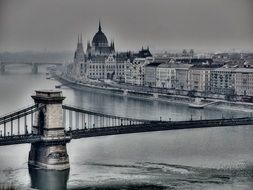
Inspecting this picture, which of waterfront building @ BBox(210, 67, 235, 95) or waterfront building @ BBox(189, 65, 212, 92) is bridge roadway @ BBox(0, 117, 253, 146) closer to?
waterfront building @ BBox(210, 67, 235, 95)

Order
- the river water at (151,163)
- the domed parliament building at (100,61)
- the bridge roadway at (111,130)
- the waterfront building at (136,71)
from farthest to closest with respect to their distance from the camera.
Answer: the domed parliament building at (100,61) < the waterfront building at (136,71) < the bridge roadway at (111,130) < the river water at (151,163)

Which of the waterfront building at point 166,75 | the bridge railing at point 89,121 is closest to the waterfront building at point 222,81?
the waterfront building at point 166,75

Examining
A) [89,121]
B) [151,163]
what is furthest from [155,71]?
[151,163]

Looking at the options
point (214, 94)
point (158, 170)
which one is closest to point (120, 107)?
point (214, 94)

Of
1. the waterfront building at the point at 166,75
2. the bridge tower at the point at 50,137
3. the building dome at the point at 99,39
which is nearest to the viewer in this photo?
the bridge tower at the point at 50,137

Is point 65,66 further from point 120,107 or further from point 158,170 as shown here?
point 158,170

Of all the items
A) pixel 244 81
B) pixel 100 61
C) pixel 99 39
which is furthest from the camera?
pixel 99 39

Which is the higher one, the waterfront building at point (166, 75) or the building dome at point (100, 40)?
the building dome at point (100, 40)

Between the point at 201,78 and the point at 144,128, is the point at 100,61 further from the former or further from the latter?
the point at 144,128

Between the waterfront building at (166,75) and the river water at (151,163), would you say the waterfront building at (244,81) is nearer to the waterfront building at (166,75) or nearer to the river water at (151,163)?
the waterfront building at (166,75)
